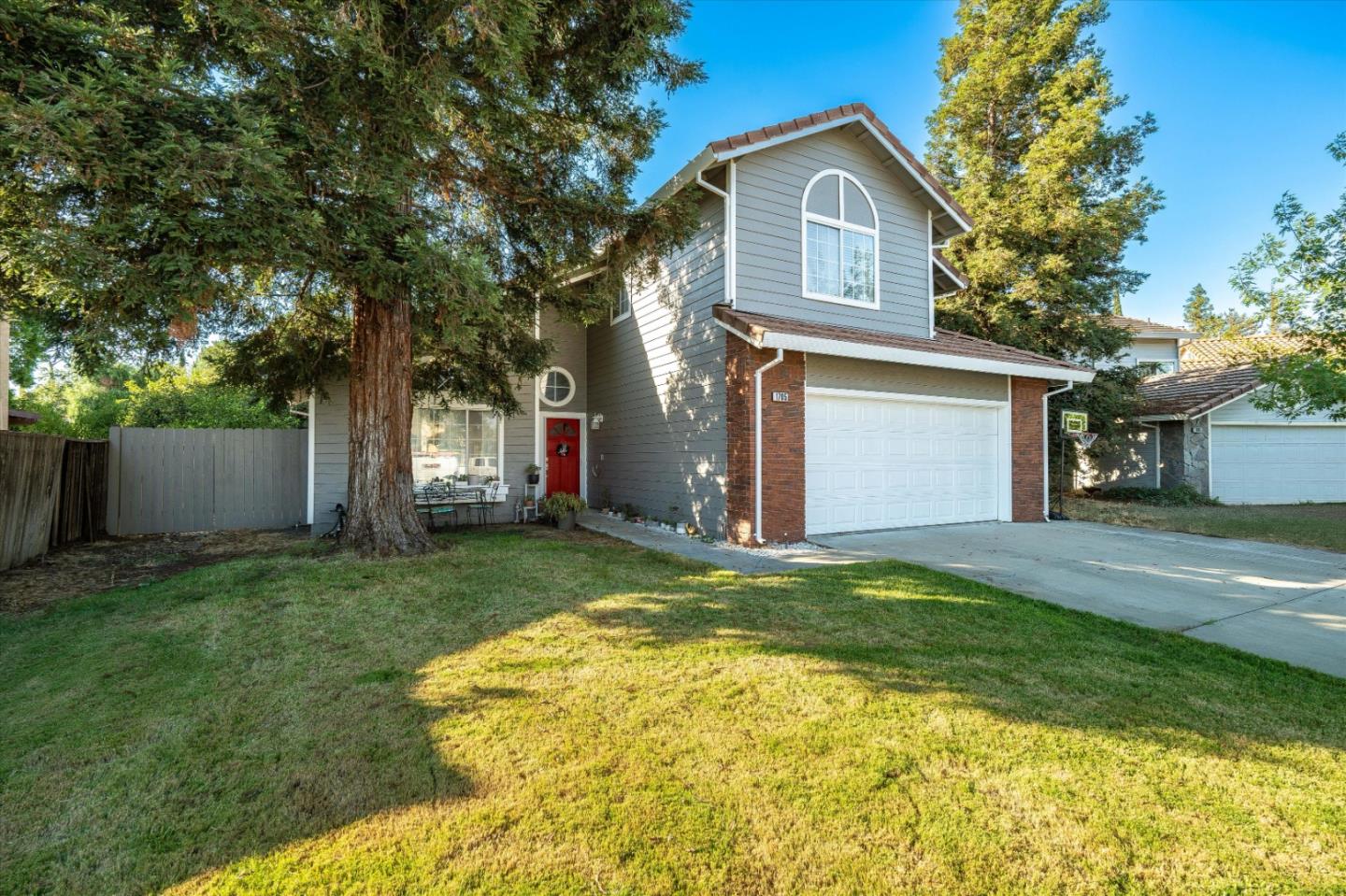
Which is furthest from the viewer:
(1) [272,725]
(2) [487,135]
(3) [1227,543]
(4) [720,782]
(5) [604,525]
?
(5) [604,525]

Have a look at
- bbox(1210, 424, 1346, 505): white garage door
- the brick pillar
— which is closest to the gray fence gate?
the brick pillar

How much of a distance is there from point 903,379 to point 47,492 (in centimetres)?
1228

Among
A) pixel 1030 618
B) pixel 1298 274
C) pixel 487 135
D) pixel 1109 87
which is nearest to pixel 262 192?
pixel 487 135

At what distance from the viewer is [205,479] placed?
10.4 m

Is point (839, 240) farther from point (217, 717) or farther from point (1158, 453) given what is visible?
point (1158, 453)

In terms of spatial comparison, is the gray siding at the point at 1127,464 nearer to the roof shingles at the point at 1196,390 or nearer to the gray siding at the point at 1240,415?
the roof shingles at the point at 1196,390

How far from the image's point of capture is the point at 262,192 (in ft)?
15.9

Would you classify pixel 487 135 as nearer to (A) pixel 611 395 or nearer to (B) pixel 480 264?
(B) pixel 480 264

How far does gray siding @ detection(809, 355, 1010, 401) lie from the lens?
8992 millimetres

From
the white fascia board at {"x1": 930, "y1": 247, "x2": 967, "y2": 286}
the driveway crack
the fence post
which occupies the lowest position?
the driveway crack

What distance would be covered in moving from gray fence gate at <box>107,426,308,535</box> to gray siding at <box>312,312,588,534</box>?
817 mm

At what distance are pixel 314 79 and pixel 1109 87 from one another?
17.5 m

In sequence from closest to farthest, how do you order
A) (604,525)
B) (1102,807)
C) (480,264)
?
(1102,807) < (480,264) < (604,525)

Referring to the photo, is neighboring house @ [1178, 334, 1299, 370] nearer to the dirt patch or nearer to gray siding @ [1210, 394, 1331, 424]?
gray siding @ [1210, 394, 1331, 424]
